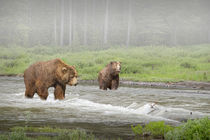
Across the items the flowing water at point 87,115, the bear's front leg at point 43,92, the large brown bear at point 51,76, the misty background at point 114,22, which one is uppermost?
the misty background at point 114,22

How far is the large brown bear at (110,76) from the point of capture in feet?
65.1

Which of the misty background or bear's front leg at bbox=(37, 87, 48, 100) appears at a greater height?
the misty background

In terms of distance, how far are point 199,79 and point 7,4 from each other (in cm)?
5866

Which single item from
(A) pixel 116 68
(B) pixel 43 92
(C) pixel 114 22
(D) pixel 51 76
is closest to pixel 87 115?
(D) pixel 51 76

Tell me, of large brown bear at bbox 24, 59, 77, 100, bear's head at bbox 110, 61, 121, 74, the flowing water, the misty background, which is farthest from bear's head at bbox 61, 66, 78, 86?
the misty background

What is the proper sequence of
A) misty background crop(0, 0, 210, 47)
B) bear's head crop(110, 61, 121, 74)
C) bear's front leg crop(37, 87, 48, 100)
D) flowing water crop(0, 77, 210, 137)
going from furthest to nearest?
misty background crop(0, 0, 210, 47), bear's head crop(110, 61, 121, 74), bear's front leg crop(37, 87, 48, 100), flowing water crop(0, 77, 210, 137)

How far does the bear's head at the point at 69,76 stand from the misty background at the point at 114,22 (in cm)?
4963

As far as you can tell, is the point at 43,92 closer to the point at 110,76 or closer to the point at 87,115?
the point at 87,115

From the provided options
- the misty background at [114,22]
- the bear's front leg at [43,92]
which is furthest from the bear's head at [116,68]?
the misty background at [114,22]

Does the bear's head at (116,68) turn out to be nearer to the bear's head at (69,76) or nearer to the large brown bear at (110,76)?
the large brown bear at (110,76)

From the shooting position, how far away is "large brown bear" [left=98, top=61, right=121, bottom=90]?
19839mm

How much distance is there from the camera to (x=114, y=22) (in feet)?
254

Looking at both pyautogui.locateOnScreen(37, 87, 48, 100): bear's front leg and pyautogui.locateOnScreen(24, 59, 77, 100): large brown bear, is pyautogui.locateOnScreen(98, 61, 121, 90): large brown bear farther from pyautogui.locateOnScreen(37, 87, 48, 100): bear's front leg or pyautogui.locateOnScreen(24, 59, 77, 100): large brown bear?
pyautogui.locateOnScreen(37, 87, 48, 100): bear's front leg

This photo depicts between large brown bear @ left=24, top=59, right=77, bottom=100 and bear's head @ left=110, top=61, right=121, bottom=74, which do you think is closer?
large brown bear @ left=24, top=59, right=77, bottom=100
